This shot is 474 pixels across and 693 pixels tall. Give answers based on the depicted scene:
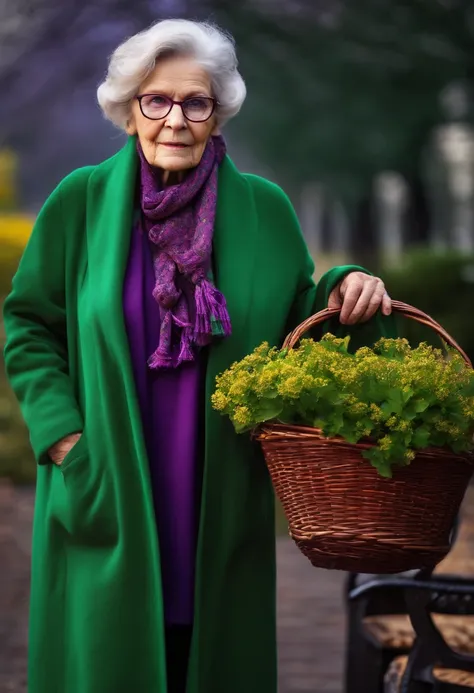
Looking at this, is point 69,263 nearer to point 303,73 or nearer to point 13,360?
point 13,360

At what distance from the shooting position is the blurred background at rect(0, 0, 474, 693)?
14.1 metres

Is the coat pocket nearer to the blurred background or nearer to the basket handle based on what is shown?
the basket handle

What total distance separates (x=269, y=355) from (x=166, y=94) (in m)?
0.70

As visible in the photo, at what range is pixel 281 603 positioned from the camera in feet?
24.2

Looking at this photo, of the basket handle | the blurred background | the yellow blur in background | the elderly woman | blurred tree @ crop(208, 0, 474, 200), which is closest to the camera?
the basket handle

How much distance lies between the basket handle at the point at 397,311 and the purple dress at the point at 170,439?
0.26 metres

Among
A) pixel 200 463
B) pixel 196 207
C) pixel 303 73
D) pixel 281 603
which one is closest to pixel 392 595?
pixel 200 463

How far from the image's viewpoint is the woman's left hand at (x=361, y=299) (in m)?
3.51

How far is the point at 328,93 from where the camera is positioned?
17.4m

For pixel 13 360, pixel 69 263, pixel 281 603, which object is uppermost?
pixel 69 263

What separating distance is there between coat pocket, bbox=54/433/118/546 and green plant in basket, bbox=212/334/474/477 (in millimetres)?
416

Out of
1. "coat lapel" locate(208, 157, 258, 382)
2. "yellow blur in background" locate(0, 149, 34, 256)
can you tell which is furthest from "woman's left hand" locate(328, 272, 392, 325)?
"yellow blur in background" locate(0, 149, 34, 256)

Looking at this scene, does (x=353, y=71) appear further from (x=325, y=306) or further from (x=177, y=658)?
(x=177, y=658)

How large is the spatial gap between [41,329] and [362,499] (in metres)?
1.04
